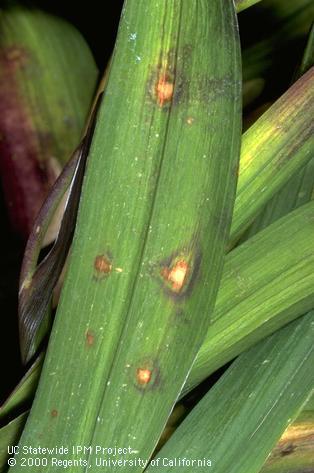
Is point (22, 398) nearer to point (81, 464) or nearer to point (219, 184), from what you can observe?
point (81, 464)

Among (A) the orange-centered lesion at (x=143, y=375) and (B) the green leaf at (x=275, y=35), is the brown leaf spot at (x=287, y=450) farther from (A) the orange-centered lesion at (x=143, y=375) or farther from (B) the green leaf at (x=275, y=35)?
(B) the green leaf at (x=275, y=35)

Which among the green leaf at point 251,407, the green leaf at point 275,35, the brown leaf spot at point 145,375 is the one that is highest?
the green leaf at point 275,35

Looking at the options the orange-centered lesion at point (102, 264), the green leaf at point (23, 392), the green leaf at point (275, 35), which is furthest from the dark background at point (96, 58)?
the orange-centered lesion at point (102, 264)

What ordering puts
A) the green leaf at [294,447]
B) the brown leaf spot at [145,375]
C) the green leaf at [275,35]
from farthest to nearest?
the green leaf at [275,35] → the green leaf at [294,447] → the brown leaf spot at [145,375]

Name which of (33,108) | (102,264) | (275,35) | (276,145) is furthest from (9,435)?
(275,35)

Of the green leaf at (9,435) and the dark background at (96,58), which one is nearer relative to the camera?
the green leaf at (9,435)

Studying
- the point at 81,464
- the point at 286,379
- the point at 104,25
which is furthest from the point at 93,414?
the point at 104,25
